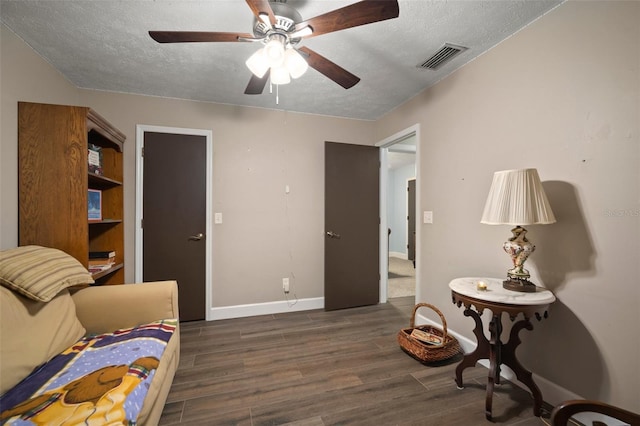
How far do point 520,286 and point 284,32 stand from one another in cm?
→ 198

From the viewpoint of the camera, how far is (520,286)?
4.94 ft

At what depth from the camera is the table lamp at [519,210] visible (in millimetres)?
1413

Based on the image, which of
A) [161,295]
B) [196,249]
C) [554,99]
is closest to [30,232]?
[161,295]

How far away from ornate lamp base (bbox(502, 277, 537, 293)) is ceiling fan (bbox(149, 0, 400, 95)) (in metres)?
1.62

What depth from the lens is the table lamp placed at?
141 cm

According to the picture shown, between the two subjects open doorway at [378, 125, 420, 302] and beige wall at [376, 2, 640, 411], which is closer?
beige wall at [376, 2, 640, 411]

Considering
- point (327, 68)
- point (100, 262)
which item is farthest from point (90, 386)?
point (327, 68)

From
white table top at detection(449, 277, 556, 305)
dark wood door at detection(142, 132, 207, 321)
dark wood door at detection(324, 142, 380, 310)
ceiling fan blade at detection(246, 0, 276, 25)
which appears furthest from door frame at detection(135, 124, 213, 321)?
white table top at detection(449, 277, 556, 305)

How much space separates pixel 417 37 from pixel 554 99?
3.15 feet

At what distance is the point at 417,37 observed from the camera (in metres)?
1.78

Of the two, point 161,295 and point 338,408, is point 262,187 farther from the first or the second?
point 338,408

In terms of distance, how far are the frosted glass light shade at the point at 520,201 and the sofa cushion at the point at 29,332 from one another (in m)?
2.48

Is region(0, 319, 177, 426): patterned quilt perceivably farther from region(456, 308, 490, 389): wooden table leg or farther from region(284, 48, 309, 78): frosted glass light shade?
region(456, 308, 490, 389): wooden table leg

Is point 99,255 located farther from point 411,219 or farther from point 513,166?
point 411,219
